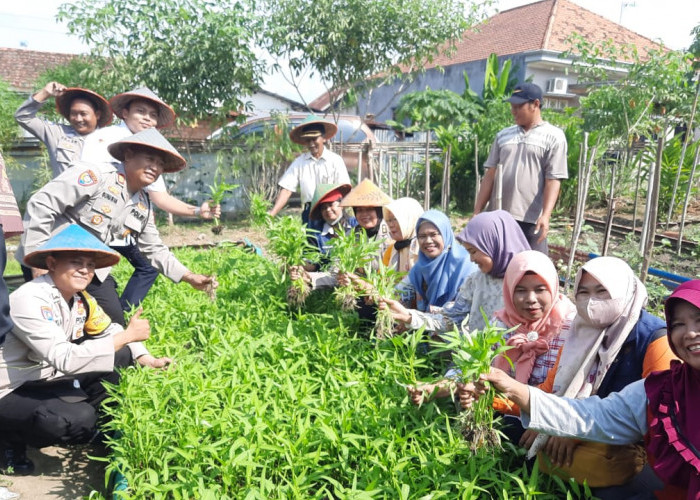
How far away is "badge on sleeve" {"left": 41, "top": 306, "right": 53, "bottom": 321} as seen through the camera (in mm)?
2521

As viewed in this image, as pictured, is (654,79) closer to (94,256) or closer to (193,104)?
(193,104)

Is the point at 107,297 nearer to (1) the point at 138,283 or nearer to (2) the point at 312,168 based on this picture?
(1) the point at 138,283

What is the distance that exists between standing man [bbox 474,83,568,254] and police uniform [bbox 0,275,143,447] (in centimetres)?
301

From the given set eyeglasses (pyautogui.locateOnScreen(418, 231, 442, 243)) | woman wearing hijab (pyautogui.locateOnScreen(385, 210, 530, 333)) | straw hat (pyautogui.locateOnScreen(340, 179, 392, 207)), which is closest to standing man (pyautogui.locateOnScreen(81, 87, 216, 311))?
straw hat (pyautogui.locateOnScreen(340, 179, 392, 207))

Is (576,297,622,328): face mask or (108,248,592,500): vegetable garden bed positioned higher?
(576,297,622,328): face mask

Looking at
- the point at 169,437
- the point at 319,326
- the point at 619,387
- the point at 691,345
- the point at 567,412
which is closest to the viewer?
the point at 691,345

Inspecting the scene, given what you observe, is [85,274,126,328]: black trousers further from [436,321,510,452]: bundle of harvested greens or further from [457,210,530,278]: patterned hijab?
[436,321,510,452]: bundle of harvested greens

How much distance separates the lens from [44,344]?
2.49m

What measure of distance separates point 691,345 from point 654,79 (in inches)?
295

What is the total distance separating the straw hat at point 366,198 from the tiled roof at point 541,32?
14361 mm

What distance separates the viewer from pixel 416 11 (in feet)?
30.4

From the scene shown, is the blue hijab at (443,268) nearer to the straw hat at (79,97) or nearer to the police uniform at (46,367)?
the police uniform at (46,367)

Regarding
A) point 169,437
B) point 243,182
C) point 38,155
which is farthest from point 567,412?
point 38,155

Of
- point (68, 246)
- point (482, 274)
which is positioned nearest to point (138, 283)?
point (68, 246)
